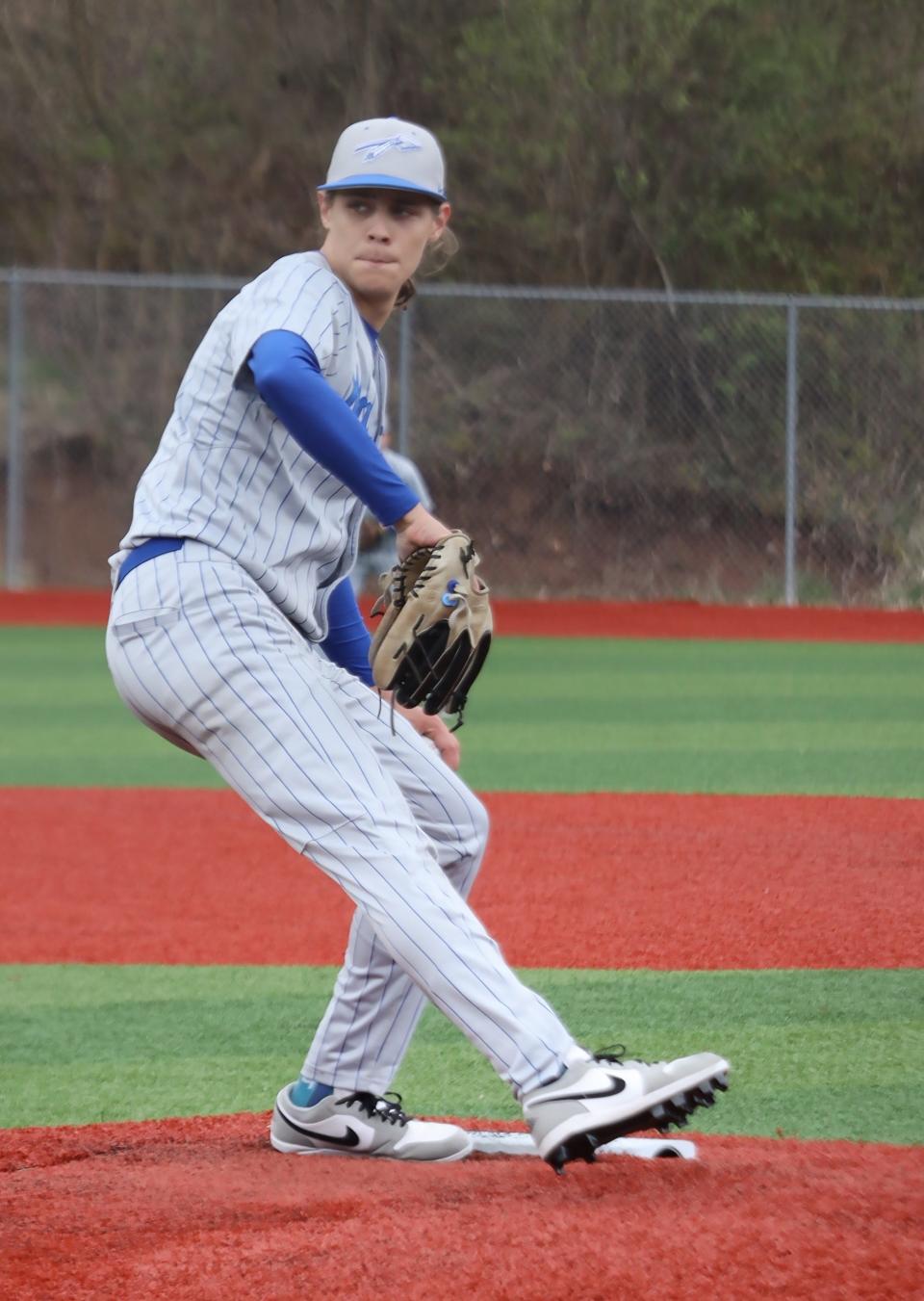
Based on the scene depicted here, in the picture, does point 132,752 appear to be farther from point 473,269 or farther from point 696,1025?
point 473,269

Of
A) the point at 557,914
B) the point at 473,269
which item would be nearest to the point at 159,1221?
the point at 557,914

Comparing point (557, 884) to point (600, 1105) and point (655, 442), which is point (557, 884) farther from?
point (655, 442)

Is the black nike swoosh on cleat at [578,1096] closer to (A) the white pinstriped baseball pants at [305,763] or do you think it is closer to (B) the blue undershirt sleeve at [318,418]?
(A) the white pinstriped baseball pants at [305,763]

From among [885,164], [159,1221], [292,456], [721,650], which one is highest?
[885,164]

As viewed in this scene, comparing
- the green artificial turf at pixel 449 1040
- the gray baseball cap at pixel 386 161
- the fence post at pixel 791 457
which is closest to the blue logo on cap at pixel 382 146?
the gray baseball cap at pixel 386 161

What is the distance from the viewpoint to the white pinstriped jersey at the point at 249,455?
Answer: 3096mm

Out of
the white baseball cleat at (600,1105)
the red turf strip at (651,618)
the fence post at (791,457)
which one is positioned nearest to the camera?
the white baseball cleat at (600,1105)

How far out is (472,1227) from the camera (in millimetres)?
2826

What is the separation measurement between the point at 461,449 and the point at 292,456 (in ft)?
53.9

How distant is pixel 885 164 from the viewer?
21.4 m

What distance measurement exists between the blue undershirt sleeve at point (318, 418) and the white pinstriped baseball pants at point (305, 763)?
29cm

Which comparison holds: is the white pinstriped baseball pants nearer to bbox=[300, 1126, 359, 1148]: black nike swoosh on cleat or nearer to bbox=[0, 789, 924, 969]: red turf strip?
bbox=[300, 1126, 359, 1148]: black nike swoosh on cleat

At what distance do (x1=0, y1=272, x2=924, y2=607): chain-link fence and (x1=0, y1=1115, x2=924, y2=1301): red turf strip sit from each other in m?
14.9

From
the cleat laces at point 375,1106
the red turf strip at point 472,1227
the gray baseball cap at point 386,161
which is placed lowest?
the cleat laces at point 375,1106
